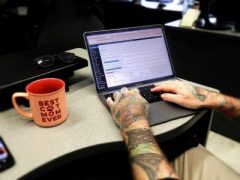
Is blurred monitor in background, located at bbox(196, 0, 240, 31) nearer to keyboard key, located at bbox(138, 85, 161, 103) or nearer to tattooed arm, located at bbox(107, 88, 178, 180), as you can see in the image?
keyboard key, located at bbox(138, 85, 161, 103)

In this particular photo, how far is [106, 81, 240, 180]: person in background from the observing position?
645mm

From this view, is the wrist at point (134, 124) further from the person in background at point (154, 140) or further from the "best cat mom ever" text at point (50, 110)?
the "best cat mom ever" text at point (50, 110)

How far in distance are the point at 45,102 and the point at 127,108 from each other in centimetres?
23

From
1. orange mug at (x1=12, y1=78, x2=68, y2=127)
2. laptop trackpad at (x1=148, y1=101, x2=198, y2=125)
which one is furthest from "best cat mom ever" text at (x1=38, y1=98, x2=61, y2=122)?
laptop trackpad at (x1=148, y1=101, x2=198, y2=125)

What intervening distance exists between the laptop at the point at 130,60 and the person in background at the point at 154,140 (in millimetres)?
64

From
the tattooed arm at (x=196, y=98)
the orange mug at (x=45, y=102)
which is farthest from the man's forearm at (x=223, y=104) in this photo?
the orange mug at (x=45, y=102)

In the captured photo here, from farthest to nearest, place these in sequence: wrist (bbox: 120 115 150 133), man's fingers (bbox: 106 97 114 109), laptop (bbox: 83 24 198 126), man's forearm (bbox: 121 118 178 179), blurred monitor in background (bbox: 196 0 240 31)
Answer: blurred monitor in background (bbox: 196 0 240 31), laptop (bbox: 83 24 198 126), man's fingers (bbox: 106 97 114 109), wrist (bbox: 120 115 150 133), man's forearm (bbox: 121 118 178 179)

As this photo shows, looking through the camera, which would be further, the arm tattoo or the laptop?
the laptop

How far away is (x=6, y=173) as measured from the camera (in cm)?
61

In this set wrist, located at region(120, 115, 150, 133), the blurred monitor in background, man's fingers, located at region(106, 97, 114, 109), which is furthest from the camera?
the blurred monitor in background

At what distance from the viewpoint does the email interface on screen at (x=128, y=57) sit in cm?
95

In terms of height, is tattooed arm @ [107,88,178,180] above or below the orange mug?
below

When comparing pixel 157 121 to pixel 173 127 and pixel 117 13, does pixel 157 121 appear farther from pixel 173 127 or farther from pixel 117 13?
pixel 117 13

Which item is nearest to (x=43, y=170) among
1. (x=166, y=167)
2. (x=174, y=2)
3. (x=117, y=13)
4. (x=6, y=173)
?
(x=6, y=173)
